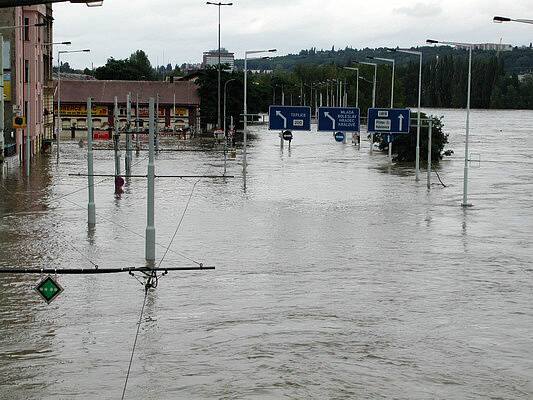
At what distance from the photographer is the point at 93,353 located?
1952 cm

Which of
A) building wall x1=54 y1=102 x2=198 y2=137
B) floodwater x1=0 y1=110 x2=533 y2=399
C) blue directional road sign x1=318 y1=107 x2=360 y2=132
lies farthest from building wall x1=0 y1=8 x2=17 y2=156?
building wall x1=54 y1=102 x2=198 y2=137

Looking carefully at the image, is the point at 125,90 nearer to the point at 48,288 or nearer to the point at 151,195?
the point at 151,195

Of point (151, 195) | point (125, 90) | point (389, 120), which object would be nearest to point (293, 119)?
point (389, 120)

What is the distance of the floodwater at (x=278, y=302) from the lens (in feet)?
59.0

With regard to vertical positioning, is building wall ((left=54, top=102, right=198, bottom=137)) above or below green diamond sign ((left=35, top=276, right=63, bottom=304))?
above

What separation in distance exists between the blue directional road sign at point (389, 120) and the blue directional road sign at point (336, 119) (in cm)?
139

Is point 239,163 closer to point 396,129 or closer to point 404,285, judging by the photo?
point 396,129

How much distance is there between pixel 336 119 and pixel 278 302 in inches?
1538

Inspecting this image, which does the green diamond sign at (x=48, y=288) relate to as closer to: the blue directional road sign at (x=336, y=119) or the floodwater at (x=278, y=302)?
the floodwater at (x=278, y=302)

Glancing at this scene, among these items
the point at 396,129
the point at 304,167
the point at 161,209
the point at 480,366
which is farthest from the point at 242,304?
the point at 304,167

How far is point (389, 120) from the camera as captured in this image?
62.9 metres

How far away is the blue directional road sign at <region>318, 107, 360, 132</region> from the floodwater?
525 inches

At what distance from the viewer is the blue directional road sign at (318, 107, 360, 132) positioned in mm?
62094

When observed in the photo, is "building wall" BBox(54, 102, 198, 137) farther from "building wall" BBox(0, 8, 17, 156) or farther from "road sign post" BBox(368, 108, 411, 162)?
"road sign post" BBox(368, 108, 411, 162)
